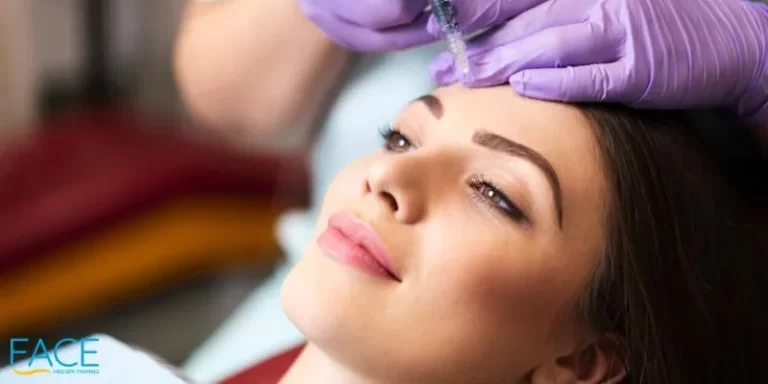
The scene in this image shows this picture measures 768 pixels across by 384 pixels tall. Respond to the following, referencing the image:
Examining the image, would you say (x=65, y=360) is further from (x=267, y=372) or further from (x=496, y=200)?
(x=496, y=200)

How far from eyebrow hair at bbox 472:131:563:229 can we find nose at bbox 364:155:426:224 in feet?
0.19

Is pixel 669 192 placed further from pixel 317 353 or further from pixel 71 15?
pixel 71 15

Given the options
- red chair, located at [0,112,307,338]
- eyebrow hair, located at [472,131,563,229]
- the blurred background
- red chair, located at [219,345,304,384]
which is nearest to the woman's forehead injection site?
eyebrow hair, located at [472,131,563,229]

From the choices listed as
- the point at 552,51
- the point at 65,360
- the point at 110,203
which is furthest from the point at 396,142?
the point at 110,203

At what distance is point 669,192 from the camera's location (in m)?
0.71

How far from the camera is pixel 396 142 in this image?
2.52 ft

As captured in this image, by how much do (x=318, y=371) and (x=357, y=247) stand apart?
0.14 meters

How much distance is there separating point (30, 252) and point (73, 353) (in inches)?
35.8

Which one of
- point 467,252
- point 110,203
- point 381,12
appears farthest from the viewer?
point 110,203

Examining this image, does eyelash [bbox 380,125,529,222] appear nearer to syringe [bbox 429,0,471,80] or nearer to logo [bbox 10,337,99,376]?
syringe [bbox 429,0,471,80]

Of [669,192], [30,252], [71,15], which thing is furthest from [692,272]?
[71,15]

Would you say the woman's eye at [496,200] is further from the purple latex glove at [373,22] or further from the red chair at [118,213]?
the red chair at [118,213]

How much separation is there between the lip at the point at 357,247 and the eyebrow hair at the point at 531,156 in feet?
0.38

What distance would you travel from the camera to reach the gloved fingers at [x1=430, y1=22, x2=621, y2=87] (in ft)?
2.27
